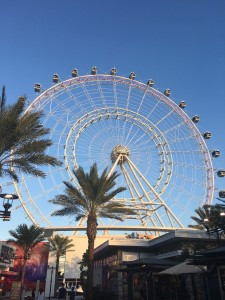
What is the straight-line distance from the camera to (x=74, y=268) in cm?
4412

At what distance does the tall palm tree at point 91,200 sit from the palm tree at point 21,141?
4954 millimetres

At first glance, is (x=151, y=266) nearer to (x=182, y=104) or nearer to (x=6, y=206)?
(x=6, y=206)

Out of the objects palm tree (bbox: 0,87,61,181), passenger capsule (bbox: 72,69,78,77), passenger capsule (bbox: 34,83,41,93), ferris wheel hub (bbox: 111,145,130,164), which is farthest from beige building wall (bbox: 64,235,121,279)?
palm tree (bbox: 0,87,61,181)

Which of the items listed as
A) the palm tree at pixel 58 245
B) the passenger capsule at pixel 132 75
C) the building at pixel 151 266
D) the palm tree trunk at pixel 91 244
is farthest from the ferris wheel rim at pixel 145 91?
the palm tree at pixel 58 245

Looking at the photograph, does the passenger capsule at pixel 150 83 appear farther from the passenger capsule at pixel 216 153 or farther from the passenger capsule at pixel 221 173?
the passenger capsule at pixel 221 173

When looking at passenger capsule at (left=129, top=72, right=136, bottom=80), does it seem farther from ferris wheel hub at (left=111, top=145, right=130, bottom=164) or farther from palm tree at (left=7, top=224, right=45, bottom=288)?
palm tree at (left=7, top=224, right=45, bottom=288)

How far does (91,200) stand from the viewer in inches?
813

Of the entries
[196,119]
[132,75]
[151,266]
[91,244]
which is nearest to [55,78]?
[132,75]

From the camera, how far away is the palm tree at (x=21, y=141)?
1398cm

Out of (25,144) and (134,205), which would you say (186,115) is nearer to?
(134,205)

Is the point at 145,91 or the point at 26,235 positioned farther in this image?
the point at 145,91

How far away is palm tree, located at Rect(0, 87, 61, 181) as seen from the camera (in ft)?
45.9

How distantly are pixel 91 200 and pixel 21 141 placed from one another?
7.46m

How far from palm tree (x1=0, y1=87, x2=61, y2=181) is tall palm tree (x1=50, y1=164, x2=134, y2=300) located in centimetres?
495
